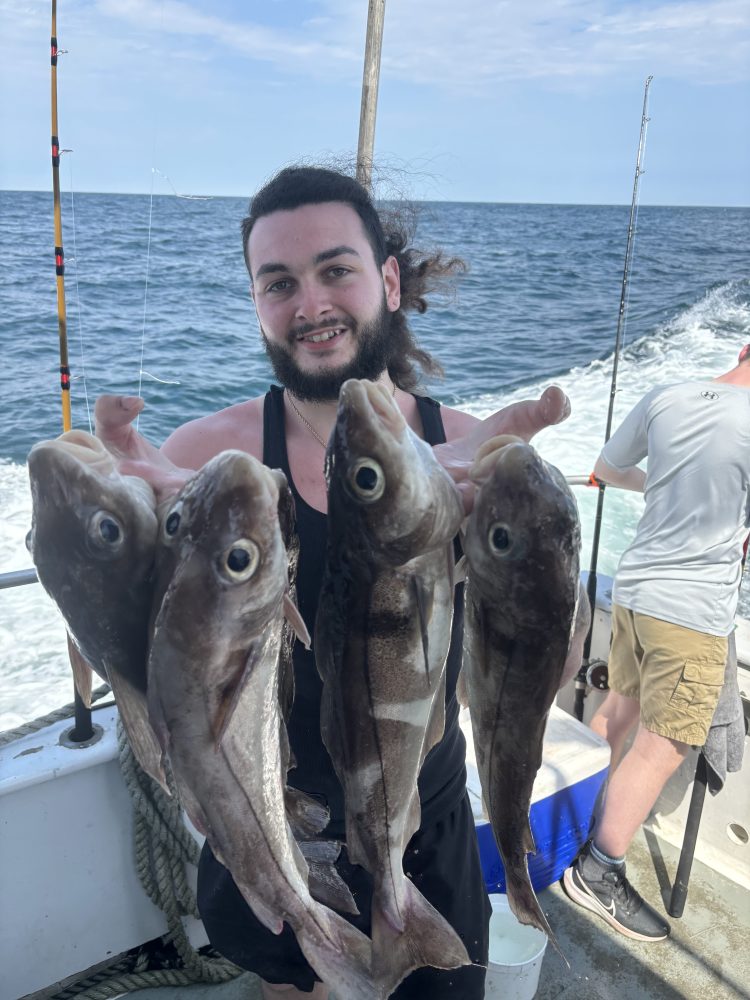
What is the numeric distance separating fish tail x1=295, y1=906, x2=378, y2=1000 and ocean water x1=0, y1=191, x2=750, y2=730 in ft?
7.72

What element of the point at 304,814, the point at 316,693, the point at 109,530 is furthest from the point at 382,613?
the point at 316,693

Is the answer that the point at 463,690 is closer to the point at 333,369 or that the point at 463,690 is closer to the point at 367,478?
the point at 367,478

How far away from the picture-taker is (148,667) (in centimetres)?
143

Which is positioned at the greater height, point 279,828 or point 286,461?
point 286,461

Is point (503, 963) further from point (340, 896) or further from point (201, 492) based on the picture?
point (201, 492)

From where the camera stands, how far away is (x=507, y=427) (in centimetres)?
162

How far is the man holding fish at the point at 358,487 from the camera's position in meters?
1.54

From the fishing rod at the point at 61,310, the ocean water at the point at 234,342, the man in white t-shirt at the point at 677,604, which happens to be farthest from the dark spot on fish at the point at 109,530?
the man in white t-shirt at the point at 677,604

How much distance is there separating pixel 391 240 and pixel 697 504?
2.08 m

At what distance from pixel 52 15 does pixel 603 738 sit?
4.44 metres

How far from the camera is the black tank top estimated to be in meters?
2.14

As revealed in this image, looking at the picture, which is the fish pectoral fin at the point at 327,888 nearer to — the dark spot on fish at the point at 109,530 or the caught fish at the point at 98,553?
the caught fish at the point at 98,553

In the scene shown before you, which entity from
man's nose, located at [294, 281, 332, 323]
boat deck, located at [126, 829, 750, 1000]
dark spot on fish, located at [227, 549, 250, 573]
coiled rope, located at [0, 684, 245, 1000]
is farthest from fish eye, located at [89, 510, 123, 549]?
boat deck, located at [126, 829, 750, 1000]

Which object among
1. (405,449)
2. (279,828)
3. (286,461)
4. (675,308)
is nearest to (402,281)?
(286,461)
